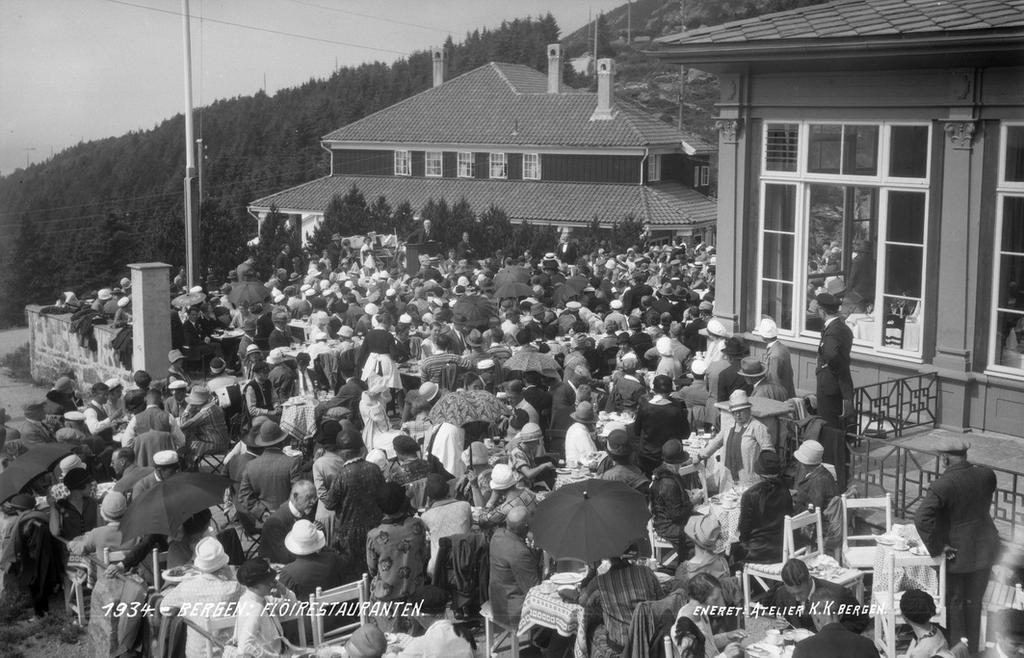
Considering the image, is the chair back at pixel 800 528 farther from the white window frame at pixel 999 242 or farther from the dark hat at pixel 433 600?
the white window frame at pixel 999 242

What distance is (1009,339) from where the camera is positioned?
11.9 metres

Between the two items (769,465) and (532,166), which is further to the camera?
(532,166)

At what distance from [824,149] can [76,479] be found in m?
8.81

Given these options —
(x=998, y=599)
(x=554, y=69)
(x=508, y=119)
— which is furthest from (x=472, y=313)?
(x=554, y=69)

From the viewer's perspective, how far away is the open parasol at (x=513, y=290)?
17.0 m

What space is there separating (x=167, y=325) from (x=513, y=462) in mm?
9123

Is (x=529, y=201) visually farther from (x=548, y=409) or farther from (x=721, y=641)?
(x=721, y=641)

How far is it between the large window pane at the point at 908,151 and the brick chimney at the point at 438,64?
157 feet

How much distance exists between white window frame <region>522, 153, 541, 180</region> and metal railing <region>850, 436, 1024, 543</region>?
123 feet

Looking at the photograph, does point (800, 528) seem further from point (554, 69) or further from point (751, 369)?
point (554, 69)

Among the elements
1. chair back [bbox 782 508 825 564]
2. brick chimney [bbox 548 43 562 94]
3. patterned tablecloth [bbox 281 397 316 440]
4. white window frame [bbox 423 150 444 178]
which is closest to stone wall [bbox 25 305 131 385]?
patterned tablecloth [bbox 281 397 316 440]

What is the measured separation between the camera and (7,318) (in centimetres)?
4134

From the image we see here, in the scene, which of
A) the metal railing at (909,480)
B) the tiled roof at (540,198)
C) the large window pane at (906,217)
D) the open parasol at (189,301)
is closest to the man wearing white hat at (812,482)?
the metal railing at (909,480)

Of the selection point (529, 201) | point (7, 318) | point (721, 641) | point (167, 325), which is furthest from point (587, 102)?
point (721, 641)
